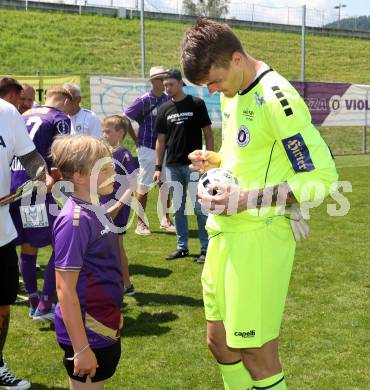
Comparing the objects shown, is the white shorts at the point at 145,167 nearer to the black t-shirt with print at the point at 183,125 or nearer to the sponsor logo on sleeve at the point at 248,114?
the black t-shirt with print at the point at 183,125

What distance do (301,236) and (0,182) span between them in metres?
1.99

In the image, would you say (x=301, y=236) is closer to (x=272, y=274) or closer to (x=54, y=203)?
(x=272, y=274)

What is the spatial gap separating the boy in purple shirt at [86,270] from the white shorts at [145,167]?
622cm

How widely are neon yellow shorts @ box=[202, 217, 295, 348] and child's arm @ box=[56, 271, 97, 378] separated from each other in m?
0.71

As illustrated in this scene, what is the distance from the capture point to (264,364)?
2.84 meters

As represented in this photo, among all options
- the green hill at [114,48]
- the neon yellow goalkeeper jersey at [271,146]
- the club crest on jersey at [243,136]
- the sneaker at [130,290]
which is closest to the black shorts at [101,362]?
the neon yellow goalkeeper jersey at [271,146]

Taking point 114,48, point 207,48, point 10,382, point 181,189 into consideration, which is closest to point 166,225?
point 181,189

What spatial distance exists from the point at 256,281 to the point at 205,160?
0.77 meters

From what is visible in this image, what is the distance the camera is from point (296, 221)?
2807 mm

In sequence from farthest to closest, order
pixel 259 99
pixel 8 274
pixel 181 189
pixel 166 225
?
pixel 166 225 < pixel 181 189 < pixel 8 274 < pixel 259 99

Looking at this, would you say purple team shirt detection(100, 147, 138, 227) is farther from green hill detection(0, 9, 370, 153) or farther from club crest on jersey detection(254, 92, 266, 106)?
green hill detection(0, 9, 370, 153)

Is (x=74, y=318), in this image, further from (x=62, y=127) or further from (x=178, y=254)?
(x=178, y=254)

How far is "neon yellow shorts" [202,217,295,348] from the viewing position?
9.12 ft

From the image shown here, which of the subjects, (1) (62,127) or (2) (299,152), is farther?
(1) (62,127)
